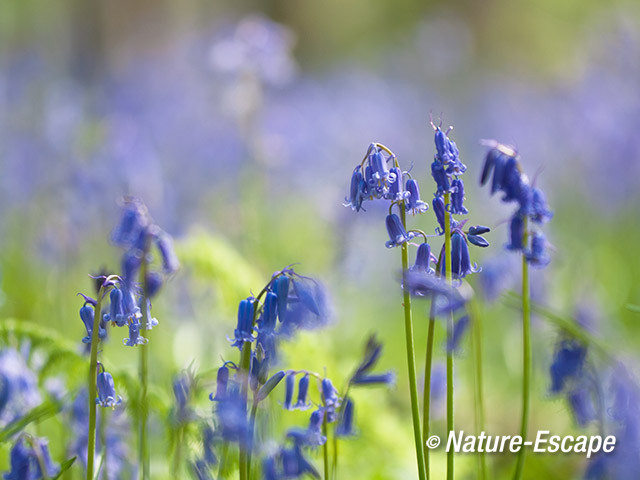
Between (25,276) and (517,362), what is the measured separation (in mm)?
3846

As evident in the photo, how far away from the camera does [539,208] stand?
224cm

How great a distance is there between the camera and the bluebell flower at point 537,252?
7.49ft

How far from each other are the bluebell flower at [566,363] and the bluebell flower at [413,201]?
0.76 metres

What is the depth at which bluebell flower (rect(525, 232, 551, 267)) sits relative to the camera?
228 centimetres

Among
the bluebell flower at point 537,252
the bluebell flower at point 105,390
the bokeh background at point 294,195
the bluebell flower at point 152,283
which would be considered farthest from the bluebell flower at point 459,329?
the bluebell flower at point 105,390

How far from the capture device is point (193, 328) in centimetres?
531

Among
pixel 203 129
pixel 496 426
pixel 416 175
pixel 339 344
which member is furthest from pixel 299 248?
pixel 203 129

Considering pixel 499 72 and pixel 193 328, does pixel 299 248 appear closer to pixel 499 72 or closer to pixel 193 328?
pixel 193 328

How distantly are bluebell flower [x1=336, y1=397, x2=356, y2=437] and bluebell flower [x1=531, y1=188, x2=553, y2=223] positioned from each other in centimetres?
79

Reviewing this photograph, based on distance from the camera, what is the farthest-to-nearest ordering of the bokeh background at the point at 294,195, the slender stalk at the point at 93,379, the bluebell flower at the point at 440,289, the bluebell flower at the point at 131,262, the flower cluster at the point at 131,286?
the bokeh background at the point at 294,195 < the bluebell flower at the point at 131,262 < the flower cluster at the point at 131,286 < the slender stalk at the point at 93,379 < the bluebell flower at the point at 440,289

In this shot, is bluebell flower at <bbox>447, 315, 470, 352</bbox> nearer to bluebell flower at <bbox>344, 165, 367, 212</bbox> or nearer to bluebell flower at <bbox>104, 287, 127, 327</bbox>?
bluebell flower at <bbox>344, 165, 367, 212</bbox>

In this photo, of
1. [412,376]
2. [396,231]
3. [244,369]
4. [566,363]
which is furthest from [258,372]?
[566,363]

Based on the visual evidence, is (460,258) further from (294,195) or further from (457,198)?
(294,195)

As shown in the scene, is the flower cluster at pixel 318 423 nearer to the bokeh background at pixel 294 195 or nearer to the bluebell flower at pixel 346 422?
the bluebell flower at pixel 346 422
